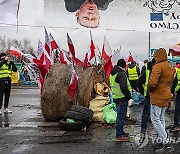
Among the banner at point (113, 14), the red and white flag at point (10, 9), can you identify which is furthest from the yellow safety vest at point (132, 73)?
the red and white flag at point (10, 9)

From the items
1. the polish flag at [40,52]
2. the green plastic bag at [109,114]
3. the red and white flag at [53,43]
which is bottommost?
the green plastic bag at [109,114]

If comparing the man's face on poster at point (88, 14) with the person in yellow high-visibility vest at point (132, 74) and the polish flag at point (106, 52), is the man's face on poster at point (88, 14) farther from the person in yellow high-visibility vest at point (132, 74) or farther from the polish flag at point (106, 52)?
the person in yellow high-visibility vest at point (132, 74)

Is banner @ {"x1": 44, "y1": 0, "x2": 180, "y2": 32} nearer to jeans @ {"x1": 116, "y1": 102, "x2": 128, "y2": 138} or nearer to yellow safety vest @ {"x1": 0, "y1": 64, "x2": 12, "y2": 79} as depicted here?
jeans @ {"x1": 116, "y1": 102, "x2": 128, "y2": 138}

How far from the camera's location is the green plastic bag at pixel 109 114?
1005cm

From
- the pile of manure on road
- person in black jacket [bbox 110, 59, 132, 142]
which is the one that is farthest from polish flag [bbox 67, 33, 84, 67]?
person in black jacket [bbox 110, 59, 132, 142]

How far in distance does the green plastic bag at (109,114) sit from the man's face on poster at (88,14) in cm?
358

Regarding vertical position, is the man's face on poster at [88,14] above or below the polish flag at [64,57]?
above

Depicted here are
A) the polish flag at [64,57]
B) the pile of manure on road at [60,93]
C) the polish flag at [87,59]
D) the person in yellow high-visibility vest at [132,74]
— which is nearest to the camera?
the pile of manure on road at [60,93]

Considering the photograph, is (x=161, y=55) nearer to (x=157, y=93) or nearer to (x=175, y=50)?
(x=157, y=93)

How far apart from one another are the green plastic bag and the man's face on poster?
358cm

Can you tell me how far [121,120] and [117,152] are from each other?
4.30ft

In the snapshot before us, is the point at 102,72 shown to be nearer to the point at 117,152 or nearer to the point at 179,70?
the point at 179,70

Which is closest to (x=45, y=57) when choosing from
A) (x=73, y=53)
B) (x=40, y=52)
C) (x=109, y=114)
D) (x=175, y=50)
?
(x=40, y=52)

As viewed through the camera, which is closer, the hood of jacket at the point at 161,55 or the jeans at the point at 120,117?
the hood of jacket at the point at 161,55
